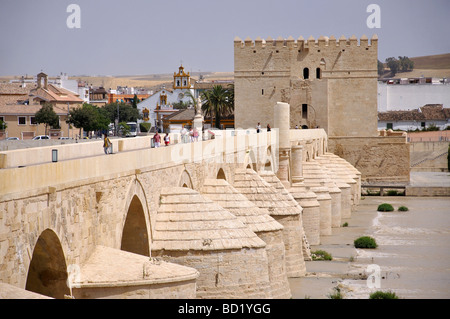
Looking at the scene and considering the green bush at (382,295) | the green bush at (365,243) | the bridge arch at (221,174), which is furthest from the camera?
the green bush at (365,243)

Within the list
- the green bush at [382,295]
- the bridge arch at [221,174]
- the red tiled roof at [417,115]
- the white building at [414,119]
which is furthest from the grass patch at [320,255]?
the red tiled roof at [417,115]

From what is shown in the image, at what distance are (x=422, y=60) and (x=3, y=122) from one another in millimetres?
136010

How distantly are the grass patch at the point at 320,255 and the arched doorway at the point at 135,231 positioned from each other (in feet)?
41.9

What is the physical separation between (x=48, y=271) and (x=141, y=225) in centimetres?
399

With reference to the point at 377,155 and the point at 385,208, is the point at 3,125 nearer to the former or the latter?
the point at 385,208

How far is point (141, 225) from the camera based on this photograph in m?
16.0

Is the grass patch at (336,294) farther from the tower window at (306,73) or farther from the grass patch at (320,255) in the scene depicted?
the tower window at (306,73)

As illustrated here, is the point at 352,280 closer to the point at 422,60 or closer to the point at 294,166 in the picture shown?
the point at 294,166

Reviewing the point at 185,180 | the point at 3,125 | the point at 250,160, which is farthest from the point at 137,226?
the point at 3,125

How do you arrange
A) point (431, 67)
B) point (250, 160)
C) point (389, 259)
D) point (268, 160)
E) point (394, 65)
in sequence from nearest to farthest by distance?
point (389, 259) < point (250, 160) < point (268, 160) < point (431, 67) < point (394, 65)

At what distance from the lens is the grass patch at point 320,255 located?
92.0ft

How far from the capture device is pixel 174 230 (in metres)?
16.3

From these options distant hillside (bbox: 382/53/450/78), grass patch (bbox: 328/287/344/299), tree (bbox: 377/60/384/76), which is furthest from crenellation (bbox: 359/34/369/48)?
tree (bbox: 377/60/384/76)

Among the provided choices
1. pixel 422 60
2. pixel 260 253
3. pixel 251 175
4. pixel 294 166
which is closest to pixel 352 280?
pixel 251 175
